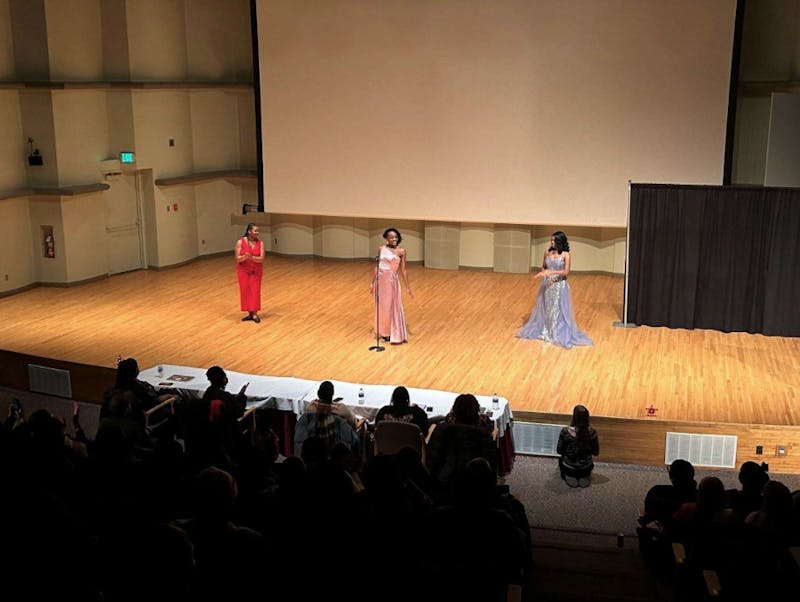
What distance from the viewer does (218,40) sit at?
16.0 metres

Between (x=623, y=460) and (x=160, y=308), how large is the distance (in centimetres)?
698

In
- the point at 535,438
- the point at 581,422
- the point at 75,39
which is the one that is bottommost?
the point at 535,438

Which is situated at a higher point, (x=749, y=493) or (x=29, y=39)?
(x=29, y=39)

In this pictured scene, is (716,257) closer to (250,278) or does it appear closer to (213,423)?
(250,278)

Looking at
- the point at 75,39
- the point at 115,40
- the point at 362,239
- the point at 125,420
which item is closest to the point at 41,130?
the point at 75,39

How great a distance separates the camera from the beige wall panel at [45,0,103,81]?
13453 mm

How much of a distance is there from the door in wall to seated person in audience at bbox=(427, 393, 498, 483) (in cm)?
990

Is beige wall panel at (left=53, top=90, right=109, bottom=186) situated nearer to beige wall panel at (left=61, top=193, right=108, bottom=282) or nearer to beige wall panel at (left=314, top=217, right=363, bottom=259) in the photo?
beige wall panel at (left=61, top=193, right=108, bottom=282)

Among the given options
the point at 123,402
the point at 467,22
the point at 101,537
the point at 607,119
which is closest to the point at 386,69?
the point at 467,22

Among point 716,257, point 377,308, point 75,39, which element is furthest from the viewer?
point 75,39

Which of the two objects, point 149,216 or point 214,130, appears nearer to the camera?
point 149,216

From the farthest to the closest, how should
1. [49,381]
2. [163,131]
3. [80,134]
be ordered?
1. [163,131]
2. [80,134]
3. [49,381]

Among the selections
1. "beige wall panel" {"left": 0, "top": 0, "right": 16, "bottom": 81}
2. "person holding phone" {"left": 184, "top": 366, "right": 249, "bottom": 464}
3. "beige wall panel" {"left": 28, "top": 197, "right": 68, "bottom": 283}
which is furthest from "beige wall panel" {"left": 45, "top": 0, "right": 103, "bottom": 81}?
"person holding phone" {"left": 184, "top": 366, "right": 249, "bottom": 464}

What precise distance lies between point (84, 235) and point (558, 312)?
24.2ft
